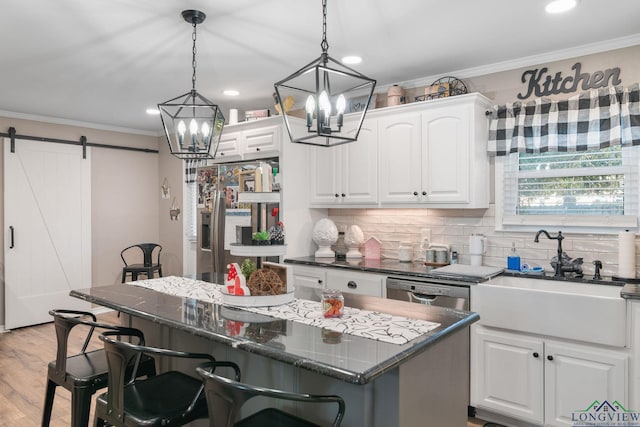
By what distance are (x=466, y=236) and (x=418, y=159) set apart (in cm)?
74

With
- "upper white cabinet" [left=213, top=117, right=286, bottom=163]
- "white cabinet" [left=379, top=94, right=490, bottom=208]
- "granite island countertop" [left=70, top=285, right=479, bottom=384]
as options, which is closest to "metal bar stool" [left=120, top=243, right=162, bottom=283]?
"upper white cabinet" [left=213, top=117, right=286, bottom=163]

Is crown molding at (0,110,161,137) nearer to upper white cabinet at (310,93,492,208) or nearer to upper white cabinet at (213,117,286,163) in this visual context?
upper white cabinet at (213,117,286,163)

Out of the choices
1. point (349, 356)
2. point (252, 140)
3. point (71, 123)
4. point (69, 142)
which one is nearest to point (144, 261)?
point (69, 142)

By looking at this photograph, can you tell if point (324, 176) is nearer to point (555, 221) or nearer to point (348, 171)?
point (348, 171)

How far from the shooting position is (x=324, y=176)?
4145mm

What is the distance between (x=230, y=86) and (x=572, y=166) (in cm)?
292

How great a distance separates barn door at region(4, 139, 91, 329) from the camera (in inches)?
200

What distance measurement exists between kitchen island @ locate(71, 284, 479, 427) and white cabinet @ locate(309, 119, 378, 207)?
5.58 ft

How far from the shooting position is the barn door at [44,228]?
16.7 feet

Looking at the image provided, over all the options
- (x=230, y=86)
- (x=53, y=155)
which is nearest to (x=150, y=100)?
(x=230, y=86)

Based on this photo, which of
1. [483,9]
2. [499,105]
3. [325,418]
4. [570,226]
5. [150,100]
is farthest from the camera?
[150,100]

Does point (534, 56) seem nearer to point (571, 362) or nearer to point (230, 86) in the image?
point (571, 362)

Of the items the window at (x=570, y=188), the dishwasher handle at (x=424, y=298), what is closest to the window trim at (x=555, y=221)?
the window at (x=570, y=188)

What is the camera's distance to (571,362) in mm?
2555
